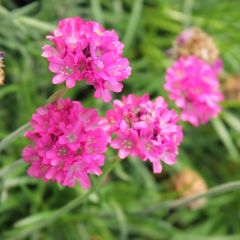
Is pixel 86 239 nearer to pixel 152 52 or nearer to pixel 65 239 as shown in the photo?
pixel 65 239

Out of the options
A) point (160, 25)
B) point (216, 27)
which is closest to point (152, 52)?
point (160, 25)

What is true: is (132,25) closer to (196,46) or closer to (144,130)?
(196,46)

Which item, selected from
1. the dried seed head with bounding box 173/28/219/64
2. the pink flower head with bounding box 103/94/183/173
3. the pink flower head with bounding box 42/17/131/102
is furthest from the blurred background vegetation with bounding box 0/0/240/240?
the pink flower head with bounding box 42/17/131/102

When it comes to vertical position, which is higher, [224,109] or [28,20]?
[28,20]

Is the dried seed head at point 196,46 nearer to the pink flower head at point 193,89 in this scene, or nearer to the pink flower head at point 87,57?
the pink flower head at point 193,89

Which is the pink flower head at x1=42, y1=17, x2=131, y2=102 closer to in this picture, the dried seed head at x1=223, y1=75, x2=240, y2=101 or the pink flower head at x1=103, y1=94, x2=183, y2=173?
the pink flower head at x1=103, y1=94, x2=183, y2=173

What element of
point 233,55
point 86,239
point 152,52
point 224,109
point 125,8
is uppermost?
point 125,8

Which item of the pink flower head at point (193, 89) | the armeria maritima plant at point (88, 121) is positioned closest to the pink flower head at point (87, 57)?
the armeria maritima plant at point (88, 121)
